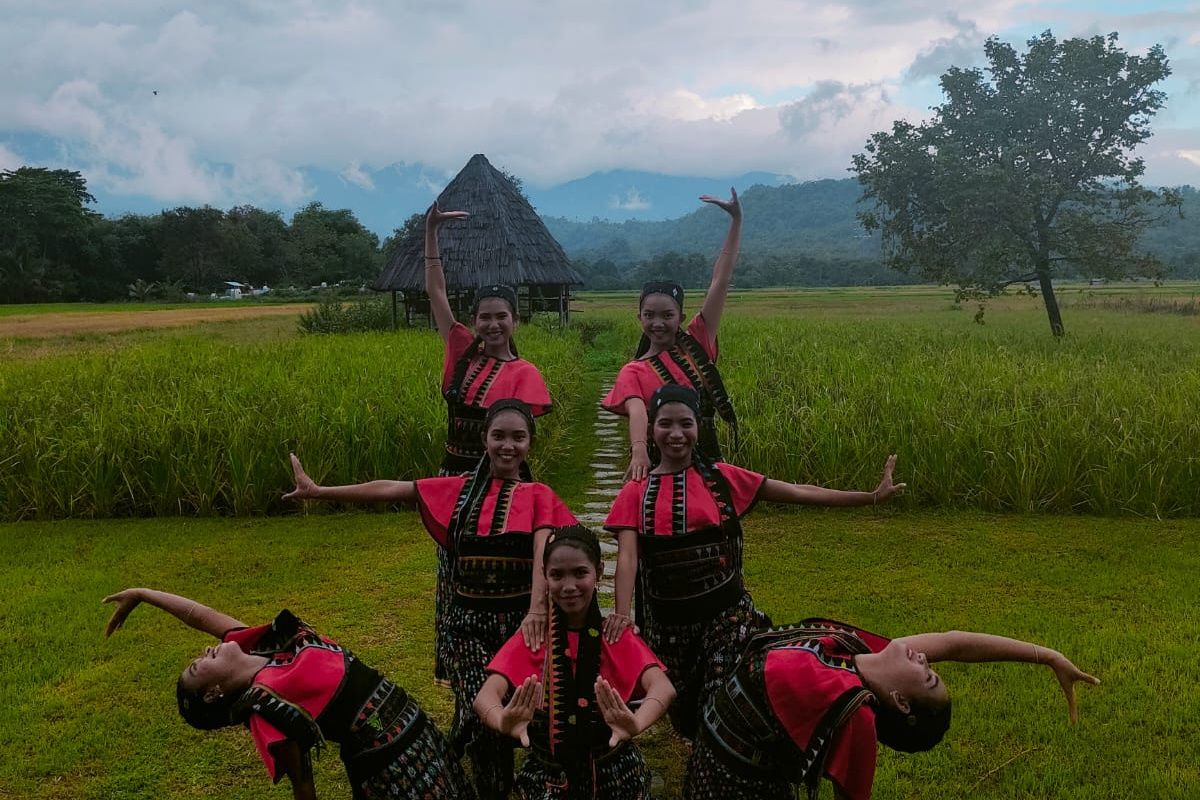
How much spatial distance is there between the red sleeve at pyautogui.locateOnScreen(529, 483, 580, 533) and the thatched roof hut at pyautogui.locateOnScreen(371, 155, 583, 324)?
15.6 m

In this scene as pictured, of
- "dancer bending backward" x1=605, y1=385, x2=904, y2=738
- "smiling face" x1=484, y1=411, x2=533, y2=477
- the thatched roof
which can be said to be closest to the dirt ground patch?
the thatched roof

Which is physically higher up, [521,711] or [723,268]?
[723,268]

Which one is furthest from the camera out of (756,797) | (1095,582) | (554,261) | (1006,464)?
(554,261)

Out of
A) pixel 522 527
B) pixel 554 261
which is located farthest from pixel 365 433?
pixel 554 261

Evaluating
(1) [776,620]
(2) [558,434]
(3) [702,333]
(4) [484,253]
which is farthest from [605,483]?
(4) [484,253]

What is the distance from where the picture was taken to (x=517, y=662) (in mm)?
2342

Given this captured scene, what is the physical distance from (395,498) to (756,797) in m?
1.49

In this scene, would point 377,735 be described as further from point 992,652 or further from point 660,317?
point 660,317

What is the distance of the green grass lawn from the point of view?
9.73ft

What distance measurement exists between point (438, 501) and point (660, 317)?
3.95 feet

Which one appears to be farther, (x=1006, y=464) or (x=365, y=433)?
(x=365, y=433)

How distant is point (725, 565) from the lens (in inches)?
107

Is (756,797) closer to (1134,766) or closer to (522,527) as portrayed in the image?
(522,527)

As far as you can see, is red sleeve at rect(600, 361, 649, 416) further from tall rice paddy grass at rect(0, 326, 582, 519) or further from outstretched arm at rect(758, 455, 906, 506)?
tall rice paddy grass at rect(0, 326, 582, 519)
